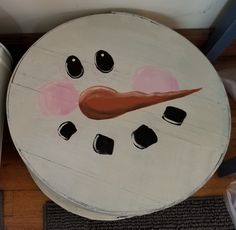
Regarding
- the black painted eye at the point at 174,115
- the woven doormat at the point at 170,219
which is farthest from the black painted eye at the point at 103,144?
the woven doormat at the point at 170,219

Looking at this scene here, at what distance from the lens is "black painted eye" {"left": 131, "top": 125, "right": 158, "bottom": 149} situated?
0.77 m

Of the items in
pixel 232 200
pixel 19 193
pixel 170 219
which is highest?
pixel 232 200

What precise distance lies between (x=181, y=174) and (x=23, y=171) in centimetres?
49

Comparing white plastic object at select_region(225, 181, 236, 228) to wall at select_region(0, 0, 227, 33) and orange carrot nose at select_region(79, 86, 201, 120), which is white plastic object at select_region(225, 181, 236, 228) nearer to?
orange carrot nose at select_region(79, 86, 201, 120)

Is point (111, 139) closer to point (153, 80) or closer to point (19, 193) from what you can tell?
point (153, 80)

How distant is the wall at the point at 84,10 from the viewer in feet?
3.00

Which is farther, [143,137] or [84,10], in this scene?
[84,10]

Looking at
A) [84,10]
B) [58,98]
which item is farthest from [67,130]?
[84,10]

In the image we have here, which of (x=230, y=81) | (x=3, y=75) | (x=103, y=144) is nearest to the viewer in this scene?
(x=103, y=144)

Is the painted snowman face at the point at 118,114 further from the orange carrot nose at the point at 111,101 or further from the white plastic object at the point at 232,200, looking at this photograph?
the white plastic object at the point at 232,200

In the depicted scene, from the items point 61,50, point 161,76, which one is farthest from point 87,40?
point 161,76

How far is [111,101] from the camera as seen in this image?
0.80m

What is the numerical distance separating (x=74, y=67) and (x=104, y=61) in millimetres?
63

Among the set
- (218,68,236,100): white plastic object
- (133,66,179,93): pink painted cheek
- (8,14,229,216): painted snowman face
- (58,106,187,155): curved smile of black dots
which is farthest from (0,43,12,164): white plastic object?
(218,68,236,100): white plastic object
